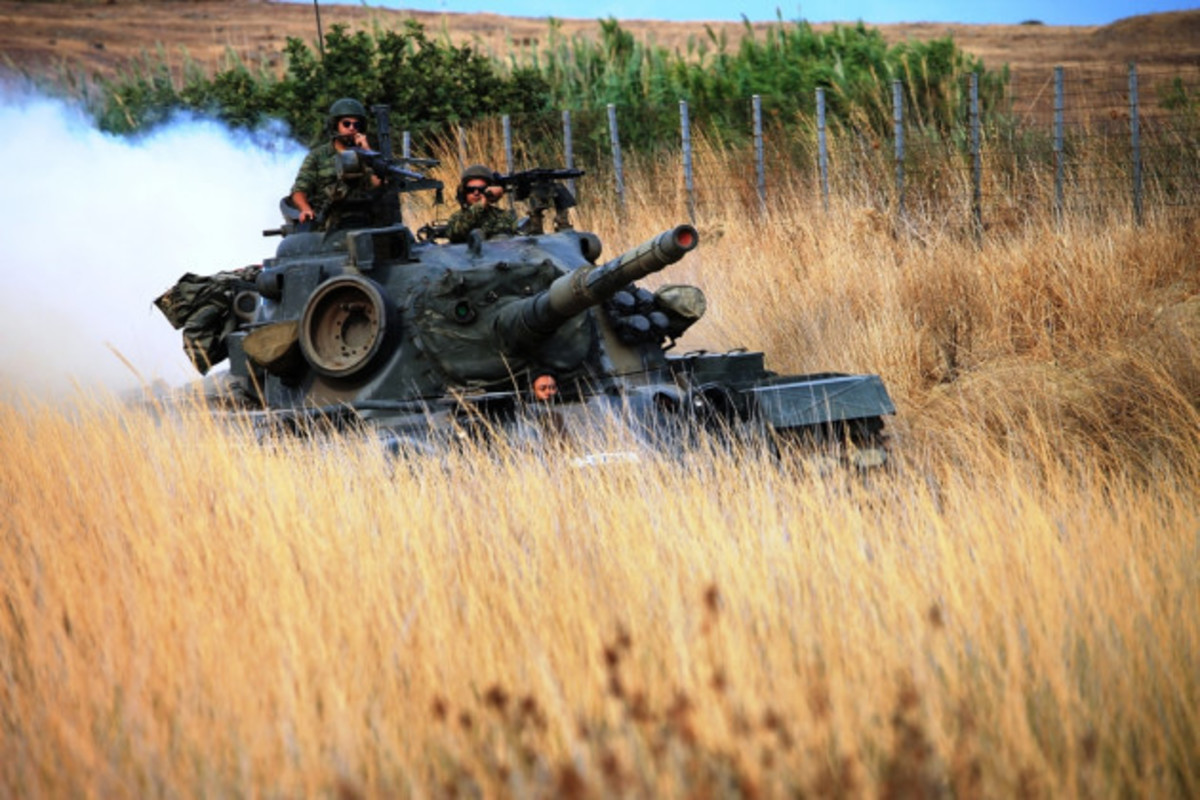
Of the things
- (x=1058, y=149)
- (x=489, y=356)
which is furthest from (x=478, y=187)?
(x=1058, y=149)

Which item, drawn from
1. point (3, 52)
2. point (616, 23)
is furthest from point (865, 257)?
point (3, 52)

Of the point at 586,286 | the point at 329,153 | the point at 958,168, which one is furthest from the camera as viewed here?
the point at 958,168

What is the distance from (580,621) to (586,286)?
3.03 metres

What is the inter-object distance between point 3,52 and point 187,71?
11.5 metres

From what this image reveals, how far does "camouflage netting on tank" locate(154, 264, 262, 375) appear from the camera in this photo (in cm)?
909

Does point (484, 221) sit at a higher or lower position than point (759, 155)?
higher

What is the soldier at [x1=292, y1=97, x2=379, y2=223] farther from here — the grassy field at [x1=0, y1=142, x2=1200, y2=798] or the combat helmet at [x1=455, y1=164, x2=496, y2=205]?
the grassy field at [x1=0, y1=142, x2=1200, y2=798]

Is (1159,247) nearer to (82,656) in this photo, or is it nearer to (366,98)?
(82,656)

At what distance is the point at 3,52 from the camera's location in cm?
3466

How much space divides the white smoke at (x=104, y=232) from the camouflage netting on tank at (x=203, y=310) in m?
4.57

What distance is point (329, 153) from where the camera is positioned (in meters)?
9.23

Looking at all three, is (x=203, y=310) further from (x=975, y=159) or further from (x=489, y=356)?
(x=975, y=159)

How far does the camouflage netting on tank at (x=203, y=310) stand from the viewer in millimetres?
9094

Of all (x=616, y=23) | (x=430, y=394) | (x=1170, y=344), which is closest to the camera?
(x=430, y=394)
